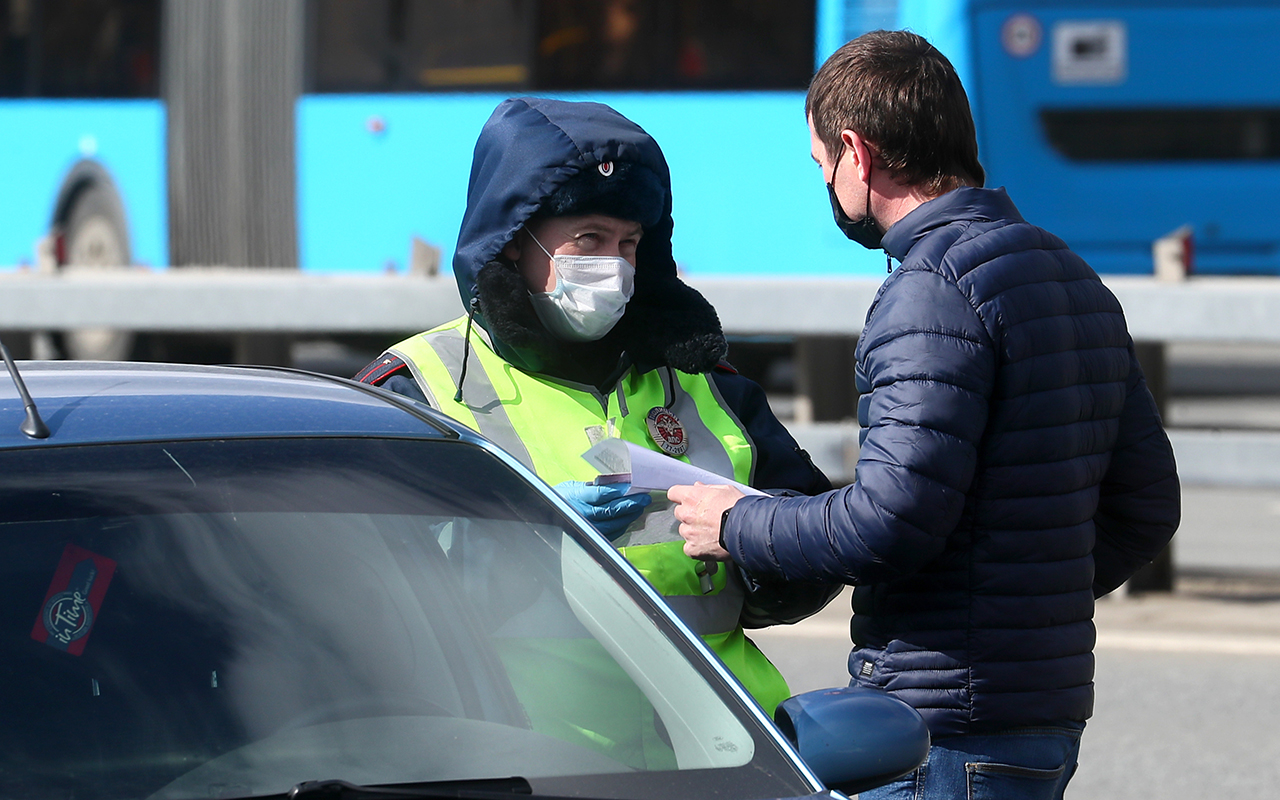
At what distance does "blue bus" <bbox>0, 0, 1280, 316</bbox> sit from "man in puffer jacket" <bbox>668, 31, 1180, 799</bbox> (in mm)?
6921

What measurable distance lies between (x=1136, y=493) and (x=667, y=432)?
0.78 m

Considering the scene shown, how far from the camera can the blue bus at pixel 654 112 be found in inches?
368

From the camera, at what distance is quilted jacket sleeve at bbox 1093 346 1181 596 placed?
7.74ft

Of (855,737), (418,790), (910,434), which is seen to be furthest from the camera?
(910,434)

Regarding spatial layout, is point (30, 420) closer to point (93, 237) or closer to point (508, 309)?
point (508, 309)

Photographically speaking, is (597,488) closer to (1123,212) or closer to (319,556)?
(319,556)

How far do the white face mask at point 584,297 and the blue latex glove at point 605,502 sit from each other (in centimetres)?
34

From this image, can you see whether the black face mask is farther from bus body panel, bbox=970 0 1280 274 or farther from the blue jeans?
bus body panel, bbox=970 0 1280 274

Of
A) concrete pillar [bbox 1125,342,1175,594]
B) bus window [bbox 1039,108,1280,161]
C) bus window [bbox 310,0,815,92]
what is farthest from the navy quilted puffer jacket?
bus window [bbox 310,0,815,92]

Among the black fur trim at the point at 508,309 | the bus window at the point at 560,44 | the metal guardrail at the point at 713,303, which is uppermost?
→ the bus window at the point at 560,44

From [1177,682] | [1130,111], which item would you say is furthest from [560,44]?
[1177,682]

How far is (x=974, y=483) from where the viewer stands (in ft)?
7.06

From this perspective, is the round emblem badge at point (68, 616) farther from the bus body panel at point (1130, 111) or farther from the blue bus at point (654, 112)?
the bus body panel at point (1130, 111)

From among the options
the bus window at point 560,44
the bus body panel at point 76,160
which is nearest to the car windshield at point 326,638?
the bus window at point 560,44
